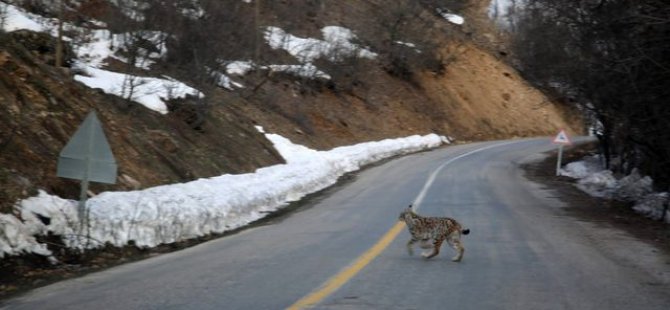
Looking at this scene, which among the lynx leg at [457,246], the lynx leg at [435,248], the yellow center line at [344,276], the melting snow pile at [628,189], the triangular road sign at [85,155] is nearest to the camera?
the yellow center line at [344,276]

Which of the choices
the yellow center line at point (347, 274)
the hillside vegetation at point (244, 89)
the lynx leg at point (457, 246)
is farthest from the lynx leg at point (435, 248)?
Answer: the hillside vegetation at point (244, 89)

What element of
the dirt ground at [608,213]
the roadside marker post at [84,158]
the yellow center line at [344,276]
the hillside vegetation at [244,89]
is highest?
the hillside vegetation at [244,89]

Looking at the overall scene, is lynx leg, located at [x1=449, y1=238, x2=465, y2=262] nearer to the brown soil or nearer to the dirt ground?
the dirt ground

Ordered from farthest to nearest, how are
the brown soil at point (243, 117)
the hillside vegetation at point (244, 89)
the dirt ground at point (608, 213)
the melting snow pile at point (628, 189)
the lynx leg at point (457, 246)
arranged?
the melting snow pile at point (628, 189) → the hillside vegetation at point (244, 89) → the dirt ground at point (608, 213) → the brown soil at point (243, 117) → the lynx leg at point (457, 246)

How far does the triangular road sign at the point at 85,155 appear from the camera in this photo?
9.85 metres

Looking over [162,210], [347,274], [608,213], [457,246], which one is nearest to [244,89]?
[608,213]

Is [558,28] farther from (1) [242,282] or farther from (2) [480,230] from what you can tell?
(1) [242,282]

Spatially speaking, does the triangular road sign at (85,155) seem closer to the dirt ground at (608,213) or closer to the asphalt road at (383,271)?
the asphalt road at (383,271)

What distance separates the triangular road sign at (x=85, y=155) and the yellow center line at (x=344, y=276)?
376cm

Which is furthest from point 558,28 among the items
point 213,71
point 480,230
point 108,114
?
point 108,114

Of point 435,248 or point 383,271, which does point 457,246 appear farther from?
point 383,271

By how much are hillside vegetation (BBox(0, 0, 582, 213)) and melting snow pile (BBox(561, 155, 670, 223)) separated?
3.15m

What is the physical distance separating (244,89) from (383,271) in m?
23.5

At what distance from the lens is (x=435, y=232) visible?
9.35 meters
